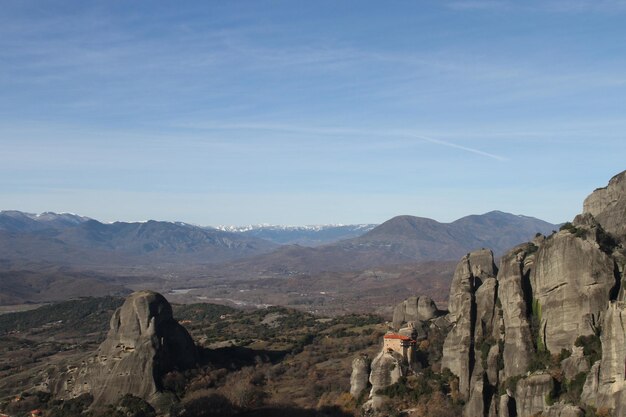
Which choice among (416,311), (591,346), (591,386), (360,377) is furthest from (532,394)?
(416,311)

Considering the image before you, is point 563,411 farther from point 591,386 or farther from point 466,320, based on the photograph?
point 466,320

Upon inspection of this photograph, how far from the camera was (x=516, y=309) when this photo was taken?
206ft

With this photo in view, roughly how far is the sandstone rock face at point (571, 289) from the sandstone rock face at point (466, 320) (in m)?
7.80

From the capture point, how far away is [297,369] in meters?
101

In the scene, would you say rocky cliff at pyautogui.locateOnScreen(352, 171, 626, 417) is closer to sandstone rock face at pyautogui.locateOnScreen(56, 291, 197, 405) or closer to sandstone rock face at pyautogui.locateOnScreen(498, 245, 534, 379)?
sandstone rock face at pyautogui.locateOnScreen(498, 245, 534, 379)

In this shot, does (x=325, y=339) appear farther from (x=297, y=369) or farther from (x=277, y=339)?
(x=297, y=369)

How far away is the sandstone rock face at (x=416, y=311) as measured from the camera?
101m

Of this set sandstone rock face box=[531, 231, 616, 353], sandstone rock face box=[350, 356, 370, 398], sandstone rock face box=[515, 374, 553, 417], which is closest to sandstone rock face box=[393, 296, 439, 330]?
sandstone rock face box=[350, 356, 370, 398]

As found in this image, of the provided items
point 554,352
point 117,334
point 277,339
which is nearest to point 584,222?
point 554,352

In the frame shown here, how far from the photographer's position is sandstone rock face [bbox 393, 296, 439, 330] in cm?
10062

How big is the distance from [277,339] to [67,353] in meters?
41.0

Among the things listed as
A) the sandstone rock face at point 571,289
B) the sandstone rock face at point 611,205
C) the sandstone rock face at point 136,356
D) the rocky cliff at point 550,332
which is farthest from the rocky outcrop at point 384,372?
the sandstone rock face at point 136,356

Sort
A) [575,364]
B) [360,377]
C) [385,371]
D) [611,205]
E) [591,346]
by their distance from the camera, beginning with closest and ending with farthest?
1. [575,364]
2. [591,346]
3. [385,371]
4. [360,377]
5. [611,205]

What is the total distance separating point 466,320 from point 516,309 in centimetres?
750
